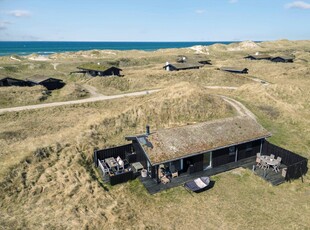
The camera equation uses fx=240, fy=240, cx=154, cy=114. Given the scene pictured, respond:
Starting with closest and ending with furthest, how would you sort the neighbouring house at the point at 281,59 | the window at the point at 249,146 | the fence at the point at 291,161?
the fence at the point at 291,161 → the window at the point at 249,146 → the neighbouring house at the point at 281,59

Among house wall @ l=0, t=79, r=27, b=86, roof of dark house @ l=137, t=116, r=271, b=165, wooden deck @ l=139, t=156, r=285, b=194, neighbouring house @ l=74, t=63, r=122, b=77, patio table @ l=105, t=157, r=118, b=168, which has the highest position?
neighbouring house @ l=74, t=63, r=122, b=77

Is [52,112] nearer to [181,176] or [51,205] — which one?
[51,205]

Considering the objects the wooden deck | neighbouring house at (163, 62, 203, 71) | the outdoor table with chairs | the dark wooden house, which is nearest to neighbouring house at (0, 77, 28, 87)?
neighbouring house at (163, 62, 203, 71)

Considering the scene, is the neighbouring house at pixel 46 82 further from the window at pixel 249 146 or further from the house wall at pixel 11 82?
the window at pixel 249 146

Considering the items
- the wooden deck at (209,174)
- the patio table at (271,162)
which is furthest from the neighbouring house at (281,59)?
the patio table at (271,162)

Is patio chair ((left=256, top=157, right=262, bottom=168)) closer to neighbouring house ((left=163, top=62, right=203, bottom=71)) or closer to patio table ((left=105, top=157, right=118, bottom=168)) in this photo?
patio table ((left=105, top=157, right=118, bottom=168))
